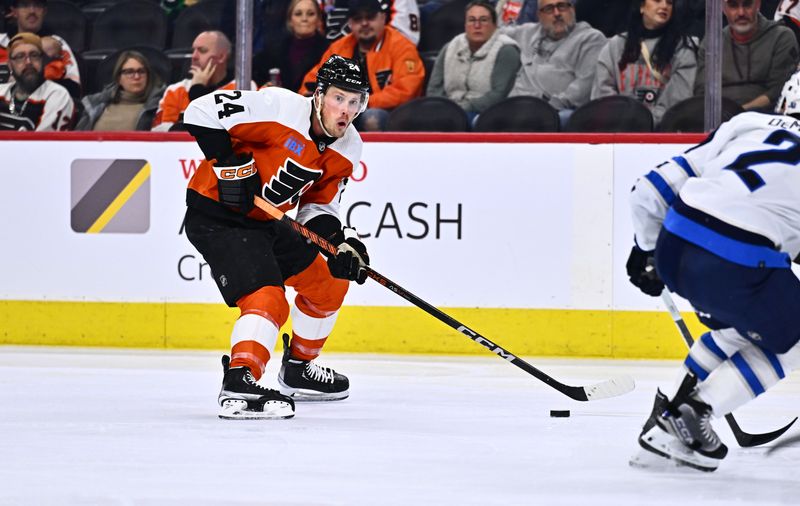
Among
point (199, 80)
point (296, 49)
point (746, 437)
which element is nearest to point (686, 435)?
point (746, 437)

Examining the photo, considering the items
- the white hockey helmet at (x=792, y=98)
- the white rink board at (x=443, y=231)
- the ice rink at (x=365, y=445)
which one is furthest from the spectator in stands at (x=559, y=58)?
the white hockey helmet at (x=792, y=98)

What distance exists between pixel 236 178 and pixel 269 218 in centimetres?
25

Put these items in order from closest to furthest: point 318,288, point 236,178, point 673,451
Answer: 1. point 673,451
2. point 236,178
3. point 318,288

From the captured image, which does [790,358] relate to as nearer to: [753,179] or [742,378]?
[742,378]

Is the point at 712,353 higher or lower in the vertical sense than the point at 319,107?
lower

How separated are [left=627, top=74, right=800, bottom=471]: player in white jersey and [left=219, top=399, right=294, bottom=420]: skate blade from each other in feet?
3.49

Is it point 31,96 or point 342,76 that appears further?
point 31,96

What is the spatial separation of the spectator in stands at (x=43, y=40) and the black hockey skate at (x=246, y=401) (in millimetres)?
2664

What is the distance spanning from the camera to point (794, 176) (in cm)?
243

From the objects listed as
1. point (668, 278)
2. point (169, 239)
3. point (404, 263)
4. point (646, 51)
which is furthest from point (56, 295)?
point (668, 278)

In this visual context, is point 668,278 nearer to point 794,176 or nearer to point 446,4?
point 794,176

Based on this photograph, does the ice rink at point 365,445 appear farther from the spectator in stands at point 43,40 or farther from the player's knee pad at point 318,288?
the spectator in stands at point 43,40

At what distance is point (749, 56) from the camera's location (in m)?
4.83

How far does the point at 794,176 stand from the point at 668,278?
0.33 m
